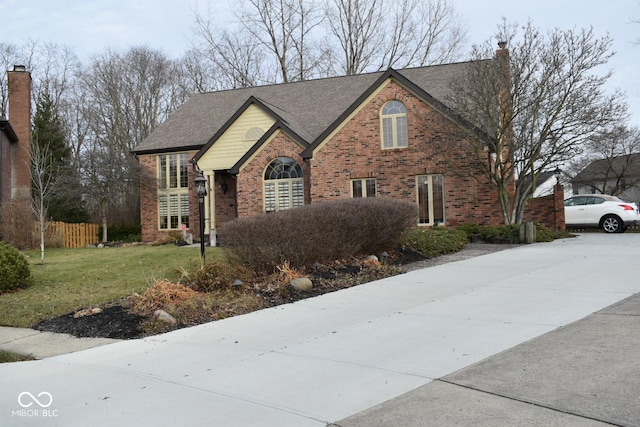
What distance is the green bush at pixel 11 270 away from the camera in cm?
1090

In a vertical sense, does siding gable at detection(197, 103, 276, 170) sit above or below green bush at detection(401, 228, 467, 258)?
above

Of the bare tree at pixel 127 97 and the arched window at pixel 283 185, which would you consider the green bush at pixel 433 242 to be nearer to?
the arched window at pixel 283 185

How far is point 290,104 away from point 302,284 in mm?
18537

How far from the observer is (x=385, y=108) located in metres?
20.3

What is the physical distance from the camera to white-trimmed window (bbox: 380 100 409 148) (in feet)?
65.6

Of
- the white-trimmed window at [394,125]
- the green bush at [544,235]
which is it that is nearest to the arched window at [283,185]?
the white-trimmed window at [394,125]

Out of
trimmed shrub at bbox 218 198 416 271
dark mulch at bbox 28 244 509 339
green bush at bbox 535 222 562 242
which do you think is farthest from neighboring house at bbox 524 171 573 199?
dark mulch at bbox 28 244 509 339

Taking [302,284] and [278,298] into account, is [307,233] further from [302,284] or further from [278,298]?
[278,298]

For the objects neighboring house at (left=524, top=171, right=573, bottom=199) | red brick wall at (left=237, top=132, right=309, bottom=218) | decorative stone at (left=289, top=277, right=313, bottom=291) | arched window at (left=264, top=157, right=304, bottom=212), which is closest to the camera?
decorative stone at (left=289, top=277, right=313, bottom=291)

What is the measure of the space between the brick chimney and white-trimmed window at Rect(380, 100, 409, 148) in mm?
20751

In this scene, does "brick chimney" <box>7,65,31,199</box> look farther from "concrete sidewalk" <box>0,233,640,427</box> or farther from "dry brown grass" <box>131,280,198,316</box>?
"concrete sidewalk" <box>0,233,640,427</box>

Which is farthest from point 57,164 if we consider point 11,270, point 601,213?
point 601,213

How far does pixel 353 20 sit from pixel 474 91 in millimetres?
22996

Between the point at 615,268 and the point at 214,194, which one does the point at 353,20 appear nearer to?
the point at 214,194
